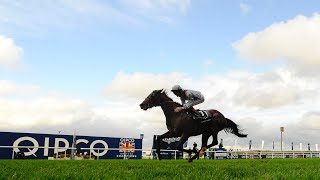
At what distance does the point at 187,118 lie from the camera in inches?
456

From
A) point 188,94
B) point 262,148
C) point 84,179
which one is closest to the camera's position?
point 84,179

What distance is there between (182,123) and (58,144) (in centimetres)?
2509

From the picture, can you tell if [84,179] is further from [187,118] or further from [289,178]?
[187,118]

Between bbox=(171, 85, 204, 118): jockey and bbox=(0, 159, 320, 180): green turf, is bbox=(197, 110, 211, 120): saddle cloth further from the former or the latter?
bbox=(0, 159, 320, 180): green turf

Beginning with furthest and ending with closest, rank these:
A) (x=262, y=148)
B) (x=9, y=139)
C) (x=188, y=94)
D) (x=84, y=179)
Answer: (x=262, y=148), (x=9, y=139), (x=188, y=94), (x=84, y=179)

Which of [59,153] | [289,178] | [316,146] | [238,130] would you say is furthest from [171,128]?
[316,146]

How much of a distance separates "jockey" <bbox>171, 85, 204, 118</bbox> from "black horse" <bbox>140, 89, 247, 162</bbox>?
0.26 m

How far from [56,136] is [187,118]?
83.1 ft

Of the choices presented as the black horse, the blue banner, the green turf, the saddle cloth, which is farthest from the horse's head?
the blue banner

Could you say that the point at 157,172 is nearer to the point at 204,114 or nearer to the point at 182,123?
the point at 182,123

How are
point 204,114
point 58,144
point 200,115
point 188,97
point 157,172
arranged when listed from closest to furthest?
1. point 157,172
2. point 188,97
3. point 200,115
4. point 204,114
5. point 58,144

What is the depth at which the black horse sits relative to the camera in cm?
1156

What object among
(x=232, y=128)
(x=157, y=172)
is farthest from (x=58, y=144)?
(x=157, y=172)

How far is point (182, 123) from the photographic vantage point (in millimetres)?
11539
